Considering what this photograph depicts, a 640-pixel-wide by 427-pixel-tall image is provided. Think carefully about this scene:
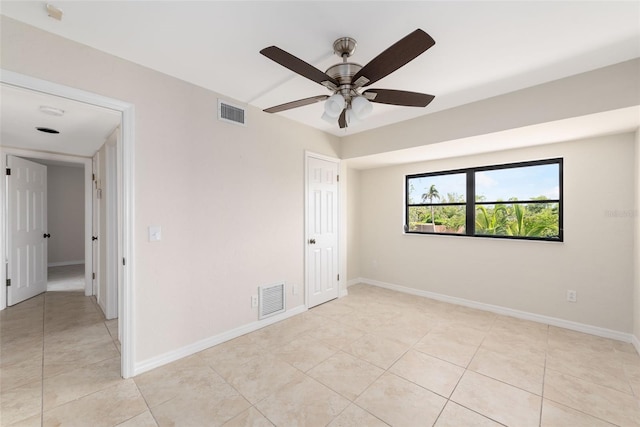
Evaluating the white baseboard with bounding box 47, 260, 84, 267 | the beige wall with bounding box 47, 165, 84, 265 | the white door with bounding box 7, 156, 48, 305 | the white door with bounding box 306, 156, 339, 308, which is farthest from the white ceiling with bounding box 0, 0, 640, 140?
the white baseboard with bounding box 47, 260, 84, 267

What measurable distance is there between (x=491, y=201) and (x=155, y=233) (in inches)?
160

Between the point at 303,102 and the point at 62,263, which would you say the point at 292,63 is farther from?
the point at 62,263

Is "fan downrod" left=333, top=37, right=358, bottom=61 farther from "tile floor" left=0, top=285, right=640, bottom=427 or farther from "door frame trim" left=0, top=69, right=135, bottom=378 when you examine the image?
"tile floor" left=0, top=285, right=640, bottom=427

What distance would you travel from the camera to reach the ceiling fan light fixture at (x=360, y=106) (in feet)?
6.19

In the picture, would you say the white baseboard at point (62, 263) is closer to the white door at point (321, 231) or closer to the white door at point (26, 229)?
the white door at point (26, 229)

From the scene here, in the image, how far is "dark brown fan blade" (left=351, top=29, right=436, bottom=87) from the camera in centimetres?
131

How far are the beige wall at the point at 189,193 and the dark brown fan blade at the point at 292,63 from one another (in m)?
1.40

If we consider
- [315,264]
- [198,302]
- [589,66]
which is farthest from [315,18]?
[315,264]

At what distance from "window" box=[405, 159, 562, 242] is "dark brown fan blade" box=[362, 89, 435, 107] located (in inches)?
88.6

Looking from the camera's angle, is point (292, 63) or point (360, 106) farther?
point (360, 106)

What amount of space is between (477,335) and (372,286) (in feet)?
6.77

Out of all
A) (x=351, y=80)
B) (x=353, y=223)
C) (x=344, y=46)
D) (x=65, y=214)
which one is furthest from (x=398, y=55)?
(x=65, y=214)

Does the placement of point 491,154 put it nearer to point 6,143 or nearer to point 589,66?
point 589,66

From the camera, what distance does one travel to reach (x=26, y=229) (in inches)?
154
